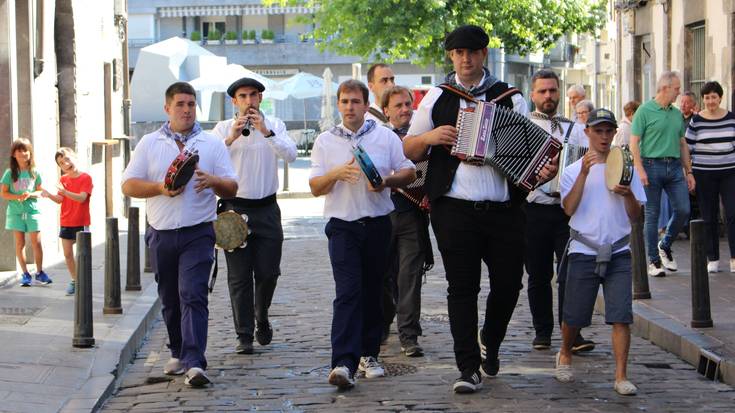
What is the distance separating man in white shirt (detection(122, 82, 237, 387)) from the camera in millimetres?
8466

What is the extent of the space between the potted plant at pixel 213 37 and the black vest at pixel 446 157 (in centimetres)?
5898

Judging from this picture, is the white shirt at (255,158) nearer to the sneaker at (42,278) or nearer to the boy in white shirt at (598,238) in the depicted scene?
the boy in white shirt at (598,238)

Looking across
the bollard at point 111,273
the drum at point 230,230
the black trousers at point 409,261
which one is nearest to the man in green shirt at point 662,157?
the black trousers at point 409,261

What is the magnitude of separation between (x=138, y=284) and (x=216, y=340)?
290 centimetres

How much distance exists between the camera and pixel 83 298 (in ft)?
32.0

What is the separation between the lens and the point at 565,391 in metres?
8.13

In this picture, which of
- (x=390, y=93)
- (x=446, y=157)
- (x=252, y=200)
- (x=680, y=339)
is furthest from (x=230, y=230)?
(x=680, y=339)

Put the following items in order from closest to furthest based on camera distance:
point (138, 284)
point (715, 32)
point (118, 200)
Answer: point (138, 284) → point (715, 32) → point (118, 200)

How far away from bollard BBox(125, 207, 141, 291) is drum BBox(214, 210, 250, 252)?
3867 mm

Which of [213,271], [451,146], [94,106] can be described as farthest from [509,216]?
[94,106]

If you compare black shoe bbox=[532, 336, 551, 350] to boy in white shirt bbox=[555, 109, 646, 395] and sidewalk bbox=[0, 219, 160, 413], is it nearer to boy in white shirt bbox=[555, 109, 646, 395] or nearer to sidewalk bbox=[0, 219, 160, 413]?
boy in white shirt bbox=[555, 109, 646, 395]

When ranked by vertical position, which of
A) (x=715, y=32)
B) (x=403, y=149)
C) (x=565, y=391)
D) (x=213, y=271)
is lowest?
(x=565, y=391)

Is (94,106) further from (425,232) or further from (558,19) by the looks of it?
(558,19)

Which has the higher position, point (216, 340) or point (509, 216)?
point (509, 216)
